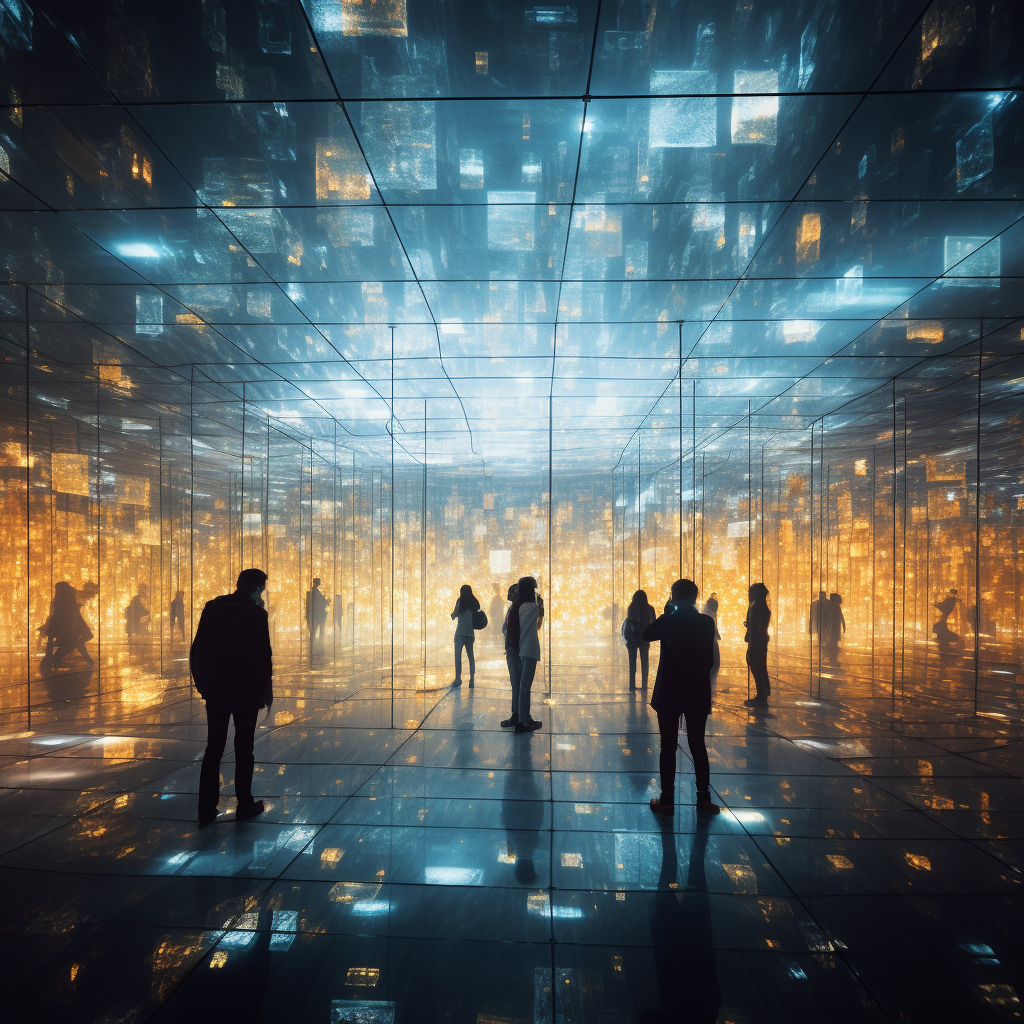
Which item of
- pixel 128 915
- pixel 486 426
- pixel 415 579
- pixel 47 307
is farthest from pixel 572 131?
pixel 415 579

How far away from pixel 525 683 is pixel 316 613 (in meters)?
8.28

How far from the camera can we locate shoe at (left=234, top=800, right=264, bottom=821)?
410cm

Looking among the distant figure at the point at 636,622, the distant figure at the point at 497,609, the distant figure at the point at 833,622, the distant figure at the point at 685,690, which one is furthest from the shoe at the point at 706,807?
the distant figure at the point at 497,609

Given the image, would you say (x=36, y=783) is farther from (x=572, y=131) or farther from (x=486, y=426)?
(x=486, y=426)

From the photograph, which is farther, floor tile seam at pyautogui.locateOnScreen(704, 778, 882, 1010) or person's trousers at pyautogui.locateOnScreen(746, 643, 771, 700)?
person's trousers at pyautogui.locateOnScreen(746, 643, 771, 700)

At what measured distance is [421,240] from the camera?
17.0 feet

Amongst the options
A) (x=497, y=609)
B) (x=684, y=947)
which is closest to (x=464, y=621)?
(x=497, y=609)

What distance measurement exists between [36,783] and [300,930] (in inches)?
136

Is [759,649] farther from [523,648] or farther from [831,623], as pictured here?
[831,623]

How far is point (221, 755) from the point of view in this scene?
413cm

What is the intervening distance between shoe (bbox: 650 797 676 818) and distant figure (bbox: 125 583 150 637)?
16.6 m

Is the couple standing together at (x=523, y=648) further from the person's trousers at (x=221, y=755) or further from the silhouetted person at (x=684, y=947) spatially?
the silhouetted person at (x=684, y=947)

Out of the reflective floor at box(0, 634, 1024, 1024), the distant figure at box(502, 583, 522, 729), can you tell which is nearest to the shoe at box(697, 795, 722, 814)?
the reflective floor at box(0, 634, 1024, 1024)

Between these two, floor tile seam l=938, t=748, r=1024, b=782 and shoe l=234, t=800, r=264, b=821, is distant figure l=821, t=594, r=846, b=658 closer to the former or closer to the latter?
floor tile seam l=938, t=748, r=1024, b=782
